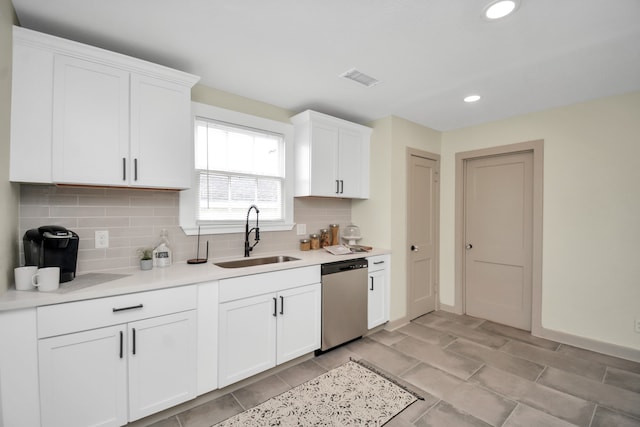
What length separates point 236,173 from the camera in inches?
112

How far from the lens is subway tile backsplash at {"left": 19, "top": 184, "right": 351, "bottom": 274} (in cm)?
196

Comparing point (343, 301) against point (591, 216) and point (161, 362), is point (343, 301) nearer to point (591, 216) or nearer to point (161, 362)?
point (161, 362)

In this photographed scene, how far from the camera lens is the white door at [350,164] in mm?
3381

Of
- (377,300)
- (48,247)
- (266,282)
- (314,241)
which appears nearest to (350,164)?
(314,241)

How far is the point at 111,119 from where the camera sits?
6.36 ft

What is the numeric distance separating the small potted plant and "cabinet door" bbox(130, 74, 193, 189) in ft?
1.79

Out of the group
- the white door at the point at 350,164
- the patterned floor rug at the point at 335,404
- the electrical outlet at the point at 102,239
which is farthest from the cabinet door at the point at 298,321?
the electrical outlet at the point at 102,239

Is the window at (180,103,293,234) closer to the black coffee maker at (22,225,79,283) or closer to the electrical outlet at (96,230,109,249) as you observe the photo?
the electrical outlet at (96,230,109,249)

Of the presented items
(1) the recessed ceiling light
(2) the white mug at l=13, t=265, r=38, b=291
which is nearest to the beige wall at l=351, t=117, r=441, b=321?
(1) the recessed ceiling light

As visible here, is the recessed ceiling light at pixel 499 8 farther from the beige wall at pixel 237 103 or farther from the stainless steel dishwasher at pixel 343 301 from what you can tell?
the stainless steel dishwasher at pixel 343 301

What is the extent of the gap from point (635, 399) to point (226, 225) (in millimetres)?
3506

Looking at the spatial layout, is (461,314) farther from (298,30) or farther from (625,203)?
(298,30)

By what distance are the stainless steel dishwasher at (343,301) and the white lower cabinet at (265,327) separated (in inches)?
3.8

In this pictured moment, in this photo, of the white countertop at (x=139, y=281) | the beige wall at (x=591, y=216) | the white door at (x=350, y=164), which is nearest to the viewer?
the white countertop at (x=139, y=281)
